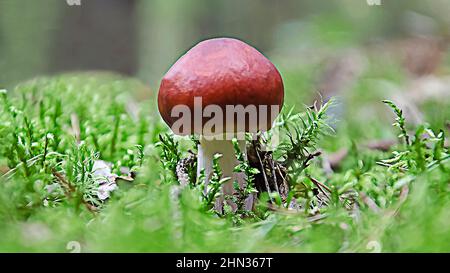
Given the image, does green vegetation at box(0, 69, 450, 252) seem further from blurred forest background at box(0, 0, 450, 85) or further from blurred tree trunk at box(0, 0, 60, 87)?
blurred tree trunk at box(0, 0, 60, 87)

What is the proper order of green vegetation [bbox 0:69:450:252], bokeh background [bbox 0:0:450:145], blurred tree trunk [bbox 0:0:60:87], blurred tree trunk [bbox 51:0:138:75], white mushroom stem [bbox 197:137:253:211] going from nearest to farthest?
green vegetation [bbox 0:69:450:252], white mushroom stem [bbox 197:137:253:211], bokeh background [bbox 0:0:450:145], blurred tree trunk [bbox 0:0:60:87], blurred tree trunk [bbox 51:0:138:75]

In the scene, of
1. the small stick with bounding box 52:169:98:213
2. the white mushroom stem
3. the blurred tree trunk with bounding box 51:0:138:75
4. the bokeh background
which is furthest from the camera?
the blurred tree trunk with bounding box 51:0:138:75

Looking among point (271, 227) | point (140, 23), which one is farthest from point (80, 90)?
point (140, 23)

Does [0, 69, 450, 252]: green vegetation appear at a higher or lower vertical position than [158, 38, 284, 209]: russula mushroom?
lower

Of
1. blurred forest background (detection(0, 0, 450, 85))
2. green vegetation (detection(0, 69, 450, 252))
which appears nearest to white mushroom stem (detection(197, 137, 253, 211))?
green vegetation (detection(0, 69, 450, 252))

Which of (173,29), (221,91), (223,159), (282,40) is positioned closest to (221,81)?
(221,91)

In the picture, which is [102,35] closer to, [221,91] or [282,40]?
[282,40]

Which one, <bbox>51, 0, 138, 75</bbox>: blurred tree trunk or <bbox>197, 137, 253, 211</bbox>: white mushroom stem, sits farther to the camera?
<bbox>51, 0, 138, 75</bbox>: blurred tree trunk

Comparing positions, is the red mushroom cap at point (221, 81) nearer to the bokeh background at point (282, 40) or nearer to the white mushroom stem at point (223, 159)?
the white mushroom stem at point (223, 159)
